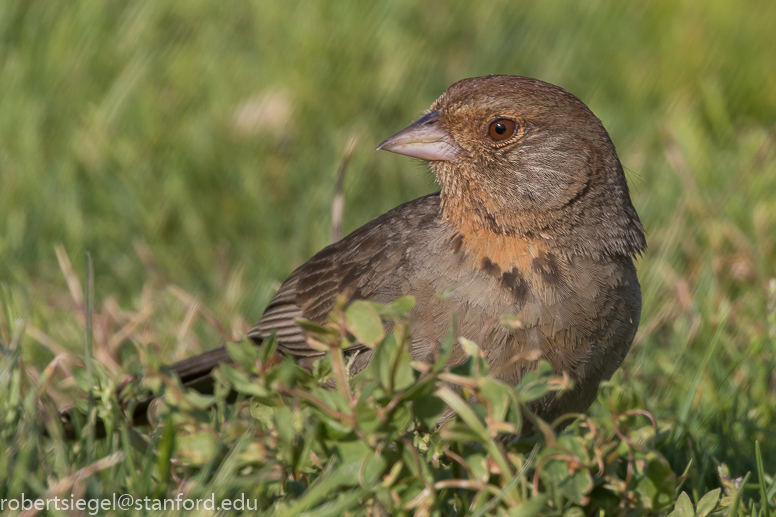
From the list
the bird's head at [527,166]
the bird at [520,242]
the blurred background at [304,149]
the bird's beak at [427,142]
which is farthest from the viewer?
the blurred background at [304,149]

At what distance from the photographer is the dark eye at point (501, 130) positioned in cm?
368

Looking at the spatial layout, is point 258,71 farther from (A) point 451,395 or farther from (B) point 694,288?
(A) point 451,395

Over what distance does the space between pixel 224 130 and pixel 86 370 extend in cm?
398

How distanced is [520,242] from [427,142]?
55cm

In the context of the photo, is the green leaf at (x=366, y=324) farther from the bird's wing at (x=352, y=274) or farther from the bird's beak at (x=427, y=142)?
the bird's beak at (x=427, y=142)

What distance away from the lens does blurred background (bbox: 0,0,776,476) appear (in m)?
4.82

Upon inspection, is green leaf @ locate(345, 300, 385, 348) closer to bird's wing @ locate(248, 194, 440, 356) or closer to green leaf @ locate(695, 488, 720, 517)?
green leaf @ locate(695, 488, 720, 517)

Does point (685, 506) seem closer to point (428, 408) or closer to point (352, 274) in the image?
point (428, 408)

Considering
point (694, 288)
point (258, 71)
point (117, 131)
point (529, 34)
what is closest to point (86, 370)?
point (694, 288)

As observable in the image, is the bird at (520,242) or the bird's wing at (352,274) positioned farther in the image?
the bird's wing at (352,274)

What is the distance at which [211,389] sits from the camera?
4254 millimetres

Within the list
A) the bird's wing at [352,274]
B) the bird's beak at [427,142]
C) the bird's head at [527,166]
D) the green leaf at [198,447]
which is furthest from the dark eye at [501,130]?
the green leaf at [198,447]

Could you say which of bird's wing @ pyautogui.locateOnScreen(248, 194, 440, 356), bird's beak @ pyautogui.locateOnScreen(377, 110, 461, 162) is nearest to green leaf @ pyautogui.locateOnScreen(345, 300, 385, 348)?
bird's wing @ pyautogui.locateOnScreen(248, 194, 440, 356)

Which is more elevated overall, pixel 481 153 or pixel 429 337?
pixel 481 153
